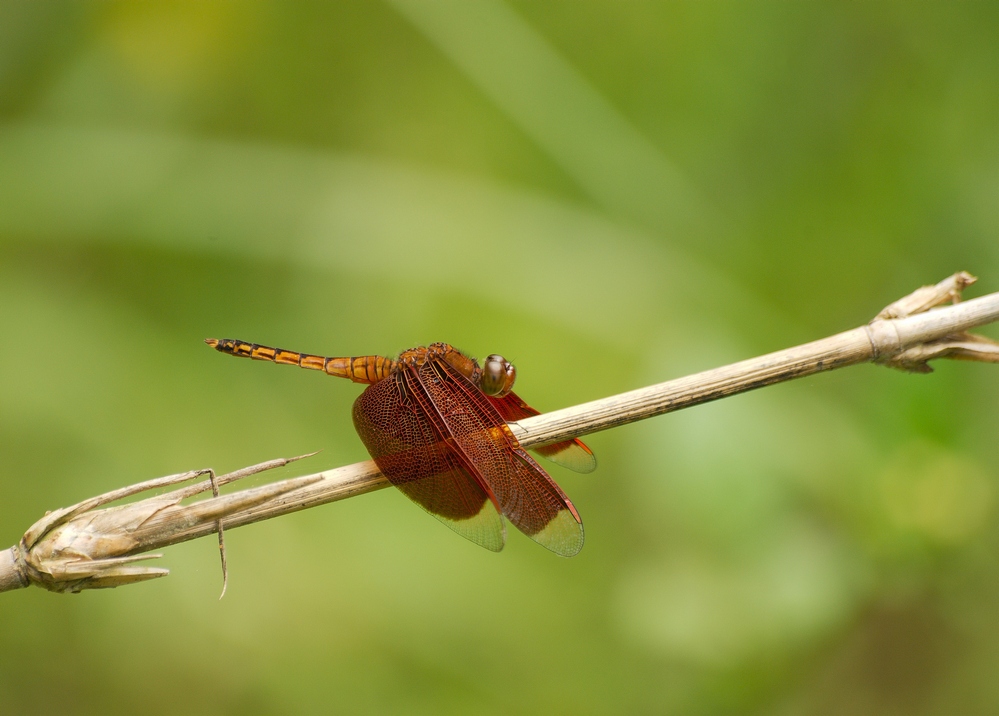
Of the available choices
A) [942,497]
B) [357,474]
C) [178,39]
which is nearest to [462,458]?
[357,474]

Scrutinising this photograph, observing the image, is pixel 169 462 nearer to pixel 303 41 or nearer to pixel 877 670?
pixel 303 41

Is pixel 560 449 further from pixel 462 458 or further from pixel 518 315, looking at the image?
pixel 518 315

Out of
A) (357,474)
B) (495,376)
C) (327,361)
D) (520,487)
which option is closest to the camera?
(357,474)

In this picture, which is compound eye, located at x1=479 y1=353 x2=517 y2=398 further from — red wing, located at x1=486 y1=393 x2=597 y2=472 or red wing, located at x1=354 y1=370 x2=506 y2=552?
red wing, located at x1=354 y1=370 x2=506 y2=552

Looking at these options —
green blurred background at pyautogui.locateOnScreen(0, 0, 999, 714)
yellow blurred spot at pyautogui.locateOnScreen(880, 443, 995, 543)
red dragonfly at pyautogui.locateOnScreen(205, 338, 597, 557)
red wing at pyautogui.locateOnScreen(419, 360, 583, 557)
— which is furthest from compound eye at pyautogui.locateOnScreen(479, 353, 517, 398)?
yellow blurred spot at pyautogui.locateOnScreen(880, 443, 995, 543)

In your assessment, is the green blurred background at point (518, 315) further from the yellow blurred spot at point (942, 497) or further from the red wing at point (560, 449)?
the red wing at point (560, 449)

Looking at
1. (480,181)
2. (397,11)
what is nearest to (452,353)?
(480,181)
